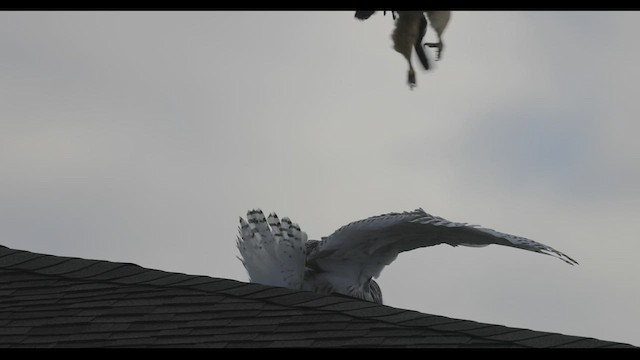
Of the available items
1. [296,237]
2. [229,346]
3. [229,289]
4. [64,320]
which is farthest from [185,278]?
[296,237]

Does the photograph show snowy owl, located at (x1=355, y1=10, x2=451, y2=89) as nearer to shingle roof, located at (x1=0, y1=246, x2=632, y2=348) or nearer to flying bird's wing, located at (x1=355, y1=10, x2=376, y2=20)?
flying bird's wing, located at (x1=355, y1=10, x2=376, y2=20)

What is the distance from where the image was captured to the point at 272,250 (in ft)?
36.7

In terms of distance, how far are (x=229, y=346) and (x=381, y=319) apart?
902 millimetres

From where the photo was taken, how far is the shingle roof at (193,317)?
6.96 metres

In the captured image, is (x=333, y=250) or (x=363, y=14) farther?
(x=333, y=250)

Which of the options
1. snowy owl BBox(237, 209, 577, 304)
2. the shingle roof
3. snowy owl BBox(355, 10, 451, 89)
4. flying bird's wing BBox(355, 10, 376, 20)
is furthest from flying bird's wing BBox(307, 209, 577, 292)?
flying bird's wing BBox(355, 10, 376, 20)

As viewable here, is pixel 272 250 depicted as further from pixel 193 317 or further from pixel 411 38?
pixel 411 38

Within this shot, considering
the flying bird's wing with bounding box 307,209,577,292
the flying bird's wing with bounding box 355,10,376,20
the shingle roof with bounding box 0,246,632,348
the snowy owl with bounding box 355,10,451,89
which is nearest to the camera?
the flying bird's wing with bounding box 355,10,376,20

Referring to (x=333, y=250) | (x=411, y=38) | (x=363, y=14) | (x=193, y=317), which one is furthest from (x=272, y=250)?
(x=363, y=14)

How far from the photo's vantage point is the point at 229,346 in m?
6.92

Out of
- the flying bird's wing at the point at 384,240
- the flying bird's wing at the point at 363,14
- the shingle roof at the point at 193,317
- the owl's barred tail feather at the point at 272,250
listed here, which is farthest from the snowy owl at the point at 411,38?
the owl's barred tail feather at the point at 272,250

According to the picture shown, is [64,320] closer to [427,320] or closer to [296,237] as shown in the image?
[427,320]

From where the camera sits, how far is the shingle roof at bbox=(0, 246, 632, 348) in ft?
22.9

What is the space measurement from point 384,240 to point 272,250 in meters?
0.97
